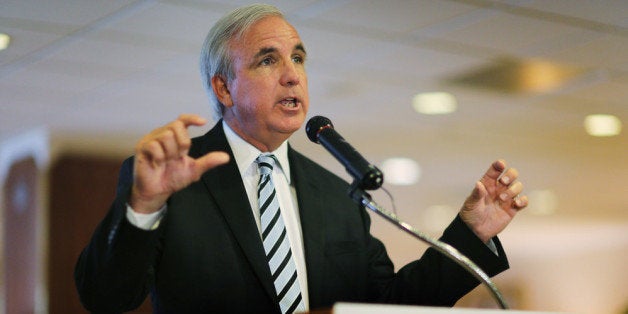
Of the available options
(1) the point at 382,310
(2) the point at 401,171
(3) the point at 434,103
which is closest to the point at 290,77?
(1) the point at 382,310

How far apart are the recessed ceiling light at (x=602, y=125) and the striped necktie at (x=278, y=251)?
5310mm

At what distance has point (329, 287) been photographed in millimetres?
1854

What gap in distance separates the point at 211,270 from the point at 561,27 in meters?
3.25

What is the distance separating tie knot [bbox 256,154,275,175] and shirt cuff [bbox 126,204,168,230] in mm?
335

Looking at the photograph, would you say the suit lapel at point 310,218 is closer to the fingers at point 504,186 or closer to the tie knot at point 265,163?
the tie knot at point 265,163

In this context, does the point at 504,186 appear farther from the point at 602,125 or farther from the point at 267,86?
the point at 602,125

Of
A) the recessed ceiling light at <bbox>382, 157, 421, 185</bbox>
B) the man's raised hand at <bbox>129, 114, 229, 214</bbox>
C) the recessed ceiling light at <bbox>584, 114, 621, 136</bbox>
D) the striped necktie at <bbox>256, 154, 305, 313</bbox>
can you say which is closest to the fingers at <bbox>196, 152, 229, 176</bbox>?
the man's raised hand at <bbox>129, 114, 229, 214</bbox>

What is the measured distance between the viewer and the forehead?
200 centimetres

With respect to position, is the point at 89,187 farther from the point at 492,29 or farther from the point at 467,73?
the point at 492,29

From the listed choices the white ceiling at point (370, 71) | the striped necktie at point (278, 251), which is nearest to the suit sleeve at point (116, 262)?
the striped necktie at point (278, 251)

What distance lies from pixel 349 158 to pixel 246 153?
375 mm

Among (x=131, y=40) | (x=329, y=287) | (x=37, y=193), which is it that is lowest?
(x=37, y=193)

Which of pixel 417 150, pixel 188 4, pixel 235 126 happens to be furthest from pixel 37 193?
pixel 235 126

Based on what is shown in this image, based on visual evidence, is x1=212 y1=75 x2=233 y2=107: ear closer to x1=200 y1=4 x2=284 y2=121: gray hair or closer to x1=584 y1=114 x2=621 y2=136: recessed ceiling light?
x1=200 y1=4 x2=284 y2=121: gray hair
